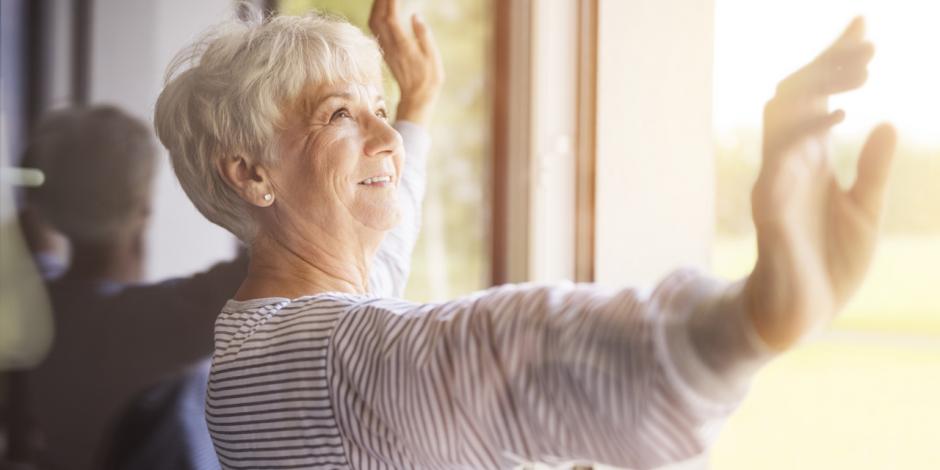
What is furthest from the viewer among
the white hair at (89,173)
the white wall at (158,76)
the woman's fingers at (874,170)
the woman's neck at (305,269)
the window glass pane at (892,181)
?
the white hair at (89,173)

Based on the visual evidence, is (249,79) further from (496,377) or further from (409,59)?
(496,377)

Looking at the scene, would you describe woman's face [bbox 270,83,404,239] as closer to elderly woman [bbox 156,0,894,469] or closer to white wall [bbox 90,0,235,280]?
elderly woman [bbox 156,0,894,469]

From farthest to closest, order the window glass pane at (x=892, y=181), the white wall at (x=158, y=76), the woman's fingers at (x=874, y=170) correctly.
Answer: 1. the white wall at (x=158, y=76)
2. the window glass pane at (x=892, y=181)
3. the woman's fingers at (x=874, y=170)

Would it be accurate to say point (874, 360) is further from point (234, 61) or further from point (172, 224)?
point (172, 224)

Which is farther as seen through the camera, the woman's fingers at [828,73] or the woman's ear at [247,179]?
the woman's ear at [247,179]

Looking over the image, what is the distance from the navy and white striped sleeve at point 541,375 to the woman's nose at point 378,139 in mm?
171

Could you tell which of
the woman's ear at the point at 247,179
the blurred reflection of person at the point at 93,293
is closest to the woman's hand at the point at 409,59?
the woman's ear at the point at 247,179

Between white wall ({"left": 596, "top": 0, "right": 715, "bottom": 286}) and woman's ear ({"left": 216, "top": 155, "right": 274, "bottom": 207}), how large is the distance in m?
0.37

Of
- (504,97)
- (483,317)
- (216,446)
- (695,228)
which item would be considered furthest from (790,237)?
(504,97)

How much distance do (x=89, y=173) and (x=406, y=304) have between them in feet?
1.92

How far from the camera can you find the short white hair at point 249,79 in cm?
78

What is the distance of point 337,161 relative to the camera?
785 mm

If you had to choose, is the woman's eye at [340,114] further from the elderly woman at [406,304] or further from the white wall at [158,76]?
the white wall at [158,76]

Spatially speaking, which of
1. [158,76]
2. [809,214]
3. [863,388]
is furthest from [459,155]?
[809,214]
